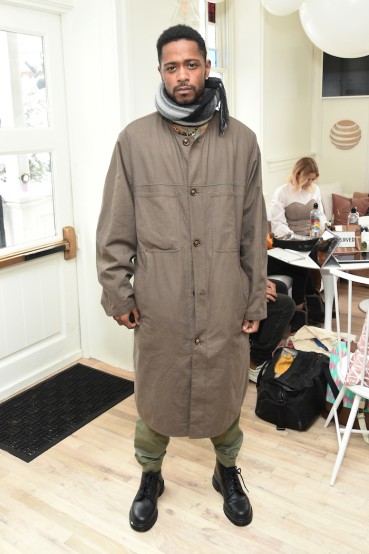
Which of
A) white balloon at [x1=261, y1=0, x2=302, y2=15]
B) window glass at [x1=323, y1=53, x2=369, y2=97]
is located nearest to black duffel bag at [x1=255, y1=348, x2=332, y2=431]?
white balloon at [x1=261, y1=0, x2=302, y2=15]

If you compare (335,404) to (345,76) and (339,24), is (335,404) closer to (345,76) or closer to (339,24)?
(339,24)

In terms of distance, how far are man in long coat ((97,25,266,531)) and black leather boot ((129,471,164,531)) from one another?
1.02 feet

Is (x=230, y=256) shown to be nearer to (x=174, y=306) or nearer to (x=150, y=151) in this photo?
(x=174, y=306)

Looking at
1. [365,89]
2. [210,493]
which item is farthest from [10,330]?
[365,89]

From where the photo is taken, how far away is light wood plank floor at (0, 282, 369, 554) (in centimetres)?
191

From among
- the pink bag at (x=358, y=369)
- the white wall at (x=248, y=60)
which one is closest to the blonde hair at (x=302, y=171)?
the white wall at (x=248, y=60)

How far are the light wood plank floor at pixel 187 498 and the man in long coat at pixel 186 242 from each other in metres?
0.41

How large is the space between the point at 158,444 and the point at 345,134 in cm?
450

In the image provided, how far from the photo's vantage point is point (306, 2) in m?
3.21

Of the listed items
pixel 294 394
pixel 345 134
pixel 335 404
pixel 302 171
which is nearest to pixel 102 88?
pixel 302 171

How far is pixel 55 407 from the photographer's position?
282 centimetres

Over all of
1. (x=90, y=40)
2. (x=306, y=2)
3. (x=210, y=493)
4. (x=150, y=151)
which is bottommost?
(x=210, y=493)

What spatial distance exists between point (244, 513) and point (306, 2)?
8.99 ft

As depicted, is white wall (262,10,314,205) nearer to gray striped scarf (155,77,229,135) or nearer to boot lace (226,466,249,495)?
gray striped scarf (155,77,229,135)
